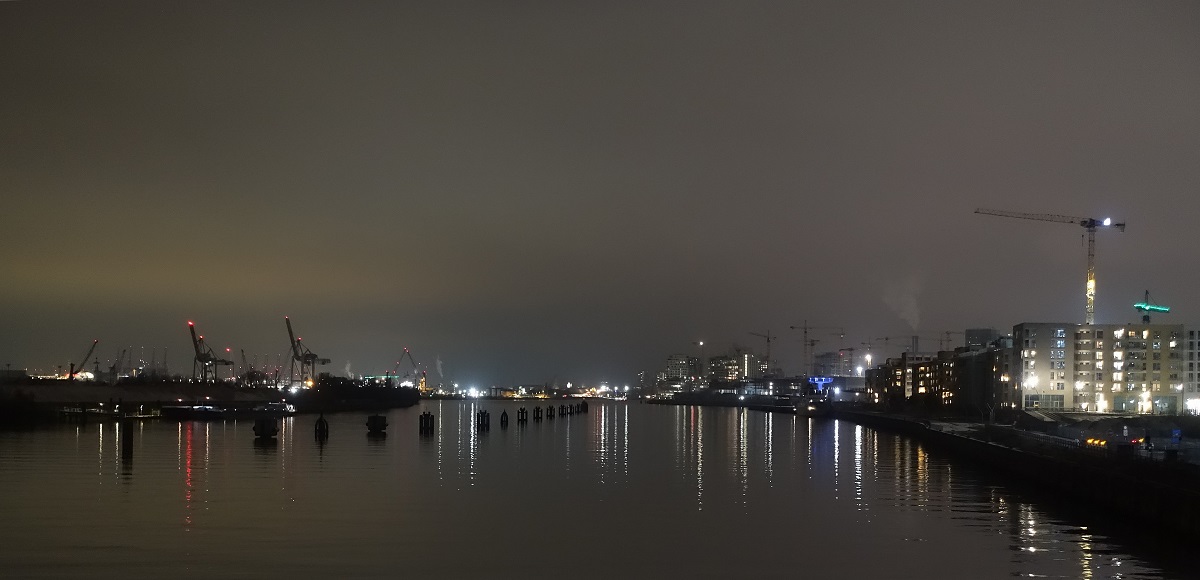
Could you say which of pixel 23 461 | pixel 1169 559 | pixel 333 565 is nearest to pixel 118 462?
pixel 23 461

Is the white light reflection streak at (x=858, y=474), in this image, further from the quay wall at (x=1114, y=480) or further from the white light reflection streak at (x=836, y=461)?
the quay wall at (x=1114, y=480)

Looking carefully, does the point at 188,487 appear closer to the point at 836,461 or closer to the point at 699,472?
the point at 699,472

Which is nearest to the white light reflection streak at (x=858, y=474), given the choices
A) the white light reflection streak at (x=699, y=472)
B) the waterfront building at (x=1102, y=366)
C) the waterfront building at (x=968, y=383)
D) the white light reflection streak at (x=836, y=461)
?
the white light reflection streak at (x=836, y=461)

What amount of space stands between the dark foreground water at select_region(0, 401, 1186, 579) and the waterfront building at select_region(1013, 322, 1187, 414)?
63.8 meters

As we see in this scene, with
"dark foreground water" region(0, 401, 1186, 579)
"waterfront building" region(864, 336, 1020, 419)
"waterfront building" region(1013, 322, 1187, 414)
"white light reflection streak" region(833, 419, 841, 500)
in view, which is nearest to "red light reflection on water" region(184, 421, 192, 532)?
"dark foreground water" region(0, 401, 1186, 579)

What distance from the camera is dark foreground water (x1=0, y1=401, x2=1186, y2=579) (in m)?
21.9

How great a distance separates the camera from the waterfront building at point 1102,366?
105 meters

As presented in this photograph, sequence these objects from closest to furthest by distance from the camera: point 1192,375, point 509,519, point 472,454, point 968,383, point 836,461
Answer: point 509,519 → point 472,454 → point 836,461 → point 1192,375 → point 968,383

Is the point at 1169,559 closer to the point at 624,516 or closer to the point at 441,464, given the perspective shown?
the point at 624,516

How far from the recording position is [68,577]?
19.7 m

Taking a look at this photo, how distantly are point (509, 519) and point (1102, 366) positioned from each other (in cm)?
9468

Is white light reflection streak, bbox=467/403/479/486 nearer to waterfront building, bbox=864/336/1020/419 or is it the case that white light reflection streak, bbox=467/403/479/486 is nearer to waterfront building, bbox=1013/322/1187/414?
waterfront building, bbox=864/336/1020/419

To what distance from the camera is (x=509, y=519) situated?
2873cm

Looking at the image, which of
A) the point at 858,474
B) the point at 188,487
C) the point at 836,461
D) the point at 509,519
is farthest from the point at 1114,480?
the point at 188,487
